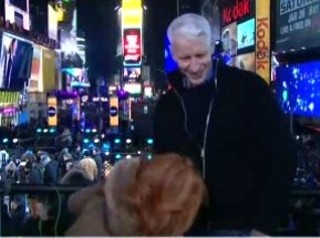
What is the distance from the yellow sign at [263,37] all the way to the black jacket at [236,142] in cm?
1173

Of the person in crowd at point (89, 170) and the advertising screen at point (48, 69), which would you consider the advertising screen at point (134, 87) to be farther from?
the person in crowd at point (89, 170)

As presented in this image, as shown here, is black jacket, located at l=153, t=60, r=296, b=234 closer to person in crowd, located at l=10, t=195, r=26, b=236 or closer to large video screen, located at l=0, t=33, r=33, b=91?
person in crowd, located at l=10, t=195, r=26, b=236

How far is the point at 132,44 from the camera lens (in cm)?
3594

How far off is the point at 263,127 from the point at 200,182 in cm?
63

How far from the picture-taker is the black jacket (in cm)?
242

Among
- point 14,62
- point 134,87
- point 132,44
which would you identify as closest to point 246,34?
point 14,62

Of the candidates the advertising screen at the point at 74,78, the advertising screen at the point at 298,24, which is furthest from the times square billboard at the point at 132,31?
the advertising screen at the point at 298,24

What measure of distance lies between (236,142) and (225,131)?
0.18 feet

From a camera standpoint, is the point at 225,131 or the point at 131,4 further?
the point at 131,4

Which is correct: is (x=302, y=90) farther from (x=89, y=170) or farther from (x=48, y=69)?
(x=48, y=69)

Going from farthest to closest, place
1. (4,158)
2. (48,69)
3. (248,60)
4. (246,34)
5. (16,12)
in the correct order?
(48,69) < (16,12) < (246,34) < (248,60) < (4,158)

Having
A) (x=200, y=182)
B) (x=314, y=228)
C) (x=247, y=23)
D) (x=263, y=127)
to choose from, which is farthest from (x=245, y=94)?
(x=247, y=23)

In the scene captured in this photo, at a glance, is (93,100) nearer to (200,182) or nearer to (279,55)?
(279,55)

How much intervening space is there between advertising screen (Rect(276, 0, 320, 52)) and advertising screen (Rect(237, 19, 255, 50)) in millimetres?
1475
